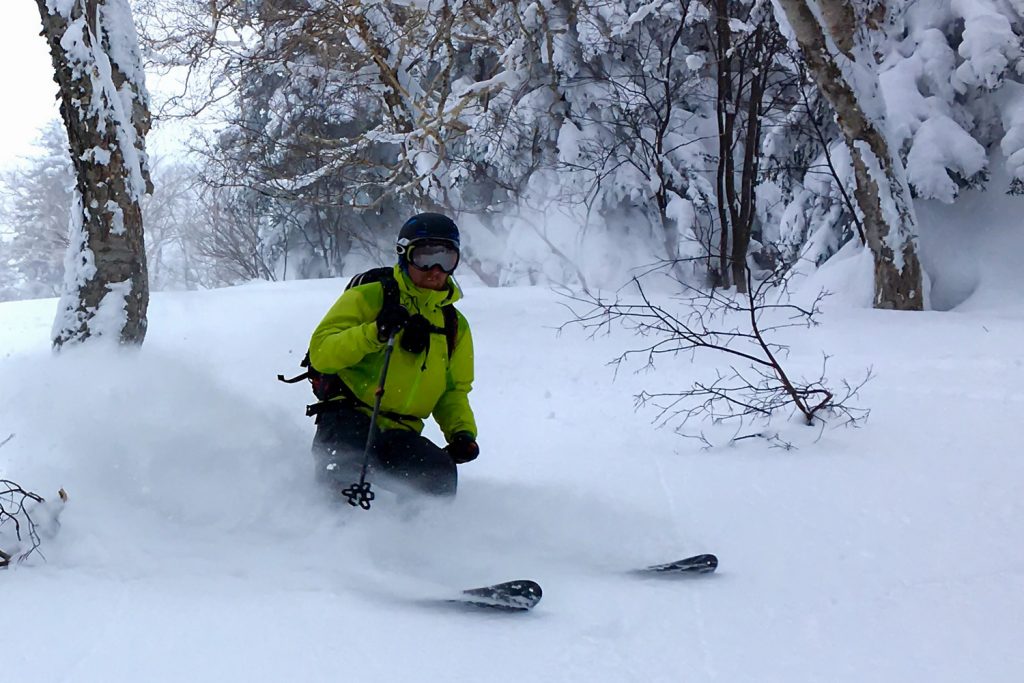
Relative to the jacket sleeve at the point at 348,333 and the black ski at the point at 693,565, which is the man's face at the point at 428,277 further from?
the black ski at the point at 693,565

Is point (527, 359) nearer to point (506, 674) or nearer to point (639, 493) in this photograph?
point (639, 493)

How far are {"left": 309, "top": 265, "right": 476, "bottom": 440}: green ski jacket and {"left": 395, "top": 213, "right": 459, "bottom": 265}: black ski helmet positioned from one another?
15 cm

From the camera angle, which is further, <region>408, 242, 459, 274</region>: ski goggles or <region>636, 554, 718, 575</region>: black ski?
<region>408, 242, 459, 274</region>: ski goggles

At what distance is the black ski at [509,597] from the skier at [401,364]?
1.04m

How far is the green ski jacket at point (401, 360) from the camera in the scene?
3824mm

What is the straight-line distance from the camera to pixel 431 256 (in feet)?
12.7

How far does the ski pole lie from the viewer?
12.3 feet

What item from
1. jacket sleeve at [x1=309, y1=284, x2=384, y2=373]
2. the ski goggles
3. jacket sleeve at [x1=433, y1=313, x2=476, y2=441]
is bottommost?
jacket sleeve at [x1=433, y1=313, x2=476, y2=441]

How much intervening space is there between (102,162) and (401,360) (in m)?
4.01

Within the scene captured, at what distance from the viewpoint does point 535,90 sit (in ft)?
55.7

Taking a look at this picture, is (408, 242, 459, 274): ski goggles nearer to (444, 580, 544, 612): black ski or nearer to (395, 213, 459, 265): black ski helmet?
(395, 213, 459, 265): black ski helmet

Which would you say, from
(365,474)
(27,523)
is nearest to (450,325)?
(365,474)

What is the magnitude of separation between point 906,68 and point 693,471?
9044 mm

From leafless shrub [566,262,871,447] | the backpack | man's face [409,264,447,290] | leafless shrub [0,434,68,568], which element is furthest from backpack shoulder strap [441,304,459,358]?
leafless shrub [0,434,68,568]
